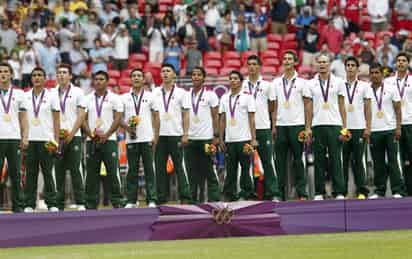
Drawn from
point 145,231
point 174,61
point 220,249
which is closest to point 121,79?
point 174,61

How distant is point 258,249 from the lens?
18.5 meters

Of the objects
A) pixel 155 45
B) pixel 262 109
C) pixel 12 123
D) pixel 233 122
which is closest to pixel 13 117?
pixel 12 123

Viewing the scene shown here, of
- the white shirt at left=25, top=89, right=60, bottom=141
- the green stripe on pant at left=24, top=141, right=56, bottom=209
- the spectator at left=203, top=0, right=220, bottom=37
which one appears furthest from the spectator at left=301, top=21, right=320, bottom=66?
the green stripe on pant at left=24, top=141, right=56, bottom=209

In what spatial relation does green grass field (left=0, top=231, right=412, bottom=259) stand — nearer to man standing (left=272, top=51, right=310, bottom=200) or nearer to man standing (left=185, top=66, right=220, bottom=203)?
man standing (left=272, top=51, right=310, bottom=200)

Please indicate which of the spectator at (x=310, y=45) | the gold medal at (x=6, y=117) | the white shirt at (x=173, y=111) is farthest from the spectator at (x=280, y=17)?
the gold medal at (x=6, y=117)

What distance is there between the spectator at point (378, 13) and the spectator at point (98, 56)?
779 centimetres

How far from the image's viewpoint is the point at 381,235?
66.2 feet

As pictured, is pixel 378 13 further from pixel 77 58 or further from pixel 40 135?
pixel 40 135

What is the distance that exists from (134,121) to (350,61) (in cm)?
391

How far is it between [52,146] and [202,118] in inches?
113

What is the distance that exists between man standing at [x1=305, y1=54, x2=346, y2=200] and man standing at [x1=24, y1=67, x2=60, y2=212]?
4.38m

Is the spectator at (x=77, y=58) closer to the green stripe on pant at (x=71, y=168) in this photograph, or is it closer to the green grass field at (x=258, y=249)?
the green stripe on pant at (x=71, y=168)

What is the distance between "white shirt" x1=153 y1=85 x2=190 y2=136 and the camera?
A: 2400cm

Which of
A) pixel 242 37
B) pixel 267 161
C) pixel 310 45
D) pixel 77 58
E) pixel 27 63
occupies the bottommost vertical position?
pixel 267 161
